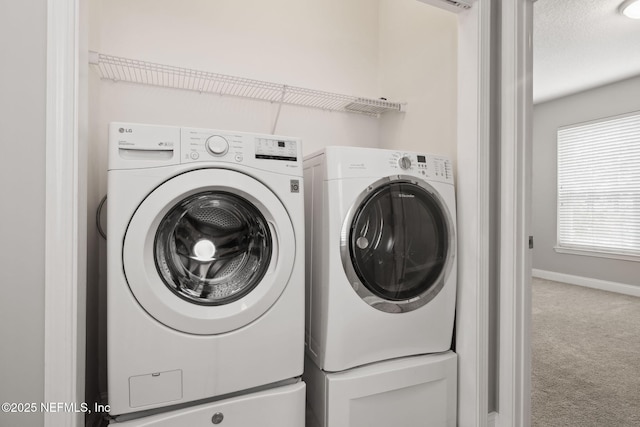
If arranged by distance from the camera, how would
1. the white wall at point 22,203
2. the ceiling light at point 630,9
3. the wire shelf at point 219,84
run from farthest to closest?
the ceiling light at point 630,9 → the wire shelf at point 219,84 → the white wall at point 22,203

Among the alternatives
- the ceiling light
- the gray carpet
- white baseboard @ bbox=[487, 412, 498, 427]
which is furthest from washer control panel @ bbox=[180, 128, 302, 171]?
the ceiling light

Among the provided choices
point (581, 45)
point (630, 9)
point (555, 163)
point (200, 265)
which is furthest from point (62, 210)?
point (555, 163)

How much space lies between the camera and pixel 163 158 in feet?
3.22

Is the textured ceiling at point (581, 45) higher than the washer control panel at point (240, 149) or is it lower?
higher

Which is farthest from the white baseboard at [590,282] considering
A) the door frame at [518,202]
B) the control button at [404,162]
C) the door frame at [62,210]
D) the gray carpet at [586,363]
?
the door frame at [62,210]

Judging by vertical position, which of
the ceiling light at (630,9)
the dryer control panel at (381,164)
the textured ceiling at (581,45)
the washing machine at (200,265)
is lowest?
the washing machine at (200,265)

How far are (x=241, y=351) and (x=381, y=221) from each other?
2.29ft

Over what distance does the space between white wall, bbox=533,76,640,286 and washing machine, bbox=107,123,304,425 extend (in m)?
4.37

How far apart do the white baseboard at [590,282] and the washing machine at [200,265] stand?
14.0 ft

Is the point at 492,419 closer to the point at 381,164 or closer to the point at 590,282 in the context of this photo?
the point at 381,164

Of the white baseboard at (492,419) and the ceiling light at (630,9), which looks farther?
the ceiling light at (630,9)

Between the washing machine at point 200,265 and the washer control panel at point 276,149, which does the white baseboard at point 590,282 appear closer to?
the washing machine at point 200,265

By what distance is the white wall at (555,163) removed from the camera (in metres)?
3.57

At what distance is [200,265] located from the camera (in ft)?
3.60
